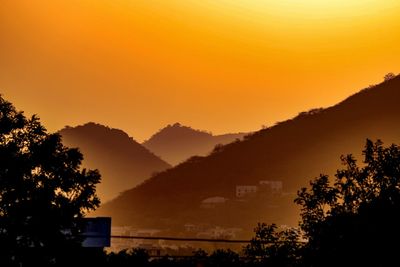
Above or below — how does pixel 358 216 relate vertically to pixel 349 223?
above

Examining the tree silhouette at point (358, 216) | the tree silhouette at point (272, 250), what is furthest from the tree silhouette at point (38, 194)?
the tree silhouette at point (358, 216)

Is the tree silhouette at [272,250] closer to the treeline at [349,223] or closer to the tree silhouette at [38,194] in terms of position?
the treeline at [349,223]

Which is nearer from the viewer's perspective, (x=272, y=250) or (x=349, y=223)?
(x=349, y=223)

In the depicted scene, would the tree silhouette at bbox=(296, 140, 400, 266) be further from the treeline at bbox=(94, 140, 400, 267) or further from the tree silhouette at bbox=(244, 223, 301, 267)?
the tree silhouette at bbox=(244, 223, 301, 267)

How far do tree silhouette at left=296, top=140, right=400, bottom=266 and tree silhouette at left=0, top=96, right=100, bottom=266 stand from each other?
8185 millimetres

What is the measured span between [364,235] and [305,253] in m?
2.53

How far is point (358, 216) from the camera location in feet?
84.5

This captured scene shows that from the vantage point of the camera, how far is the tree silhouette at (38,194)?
80.1 feet

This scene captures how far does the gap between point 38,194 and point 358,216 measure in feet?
37.4

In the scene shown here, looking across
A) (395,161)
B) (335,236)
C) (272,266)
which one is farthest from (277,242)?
(395,161)

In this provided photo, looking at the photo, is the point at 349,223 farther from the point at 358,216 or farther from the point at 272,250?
the point at 272,250

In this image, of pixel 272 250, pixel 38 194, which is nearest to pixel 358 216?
pixel 272 250

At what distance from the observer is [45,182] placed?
84.7ft

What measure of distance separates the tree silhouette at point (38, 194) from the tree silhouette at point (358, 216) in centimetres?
819
